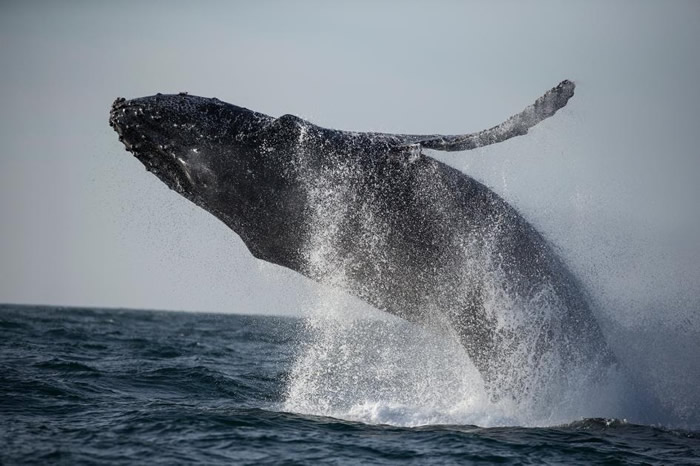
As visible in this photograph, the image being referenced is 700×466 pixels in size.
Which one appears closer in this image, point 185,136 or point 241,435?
point 241,435

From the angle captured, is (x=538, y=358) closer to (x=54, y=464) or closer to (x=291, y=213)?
(x=291, y=213)

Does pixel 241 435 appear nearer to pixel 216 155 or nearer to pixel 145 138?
pixel 216 155

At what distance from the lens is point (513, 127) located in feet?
32.5

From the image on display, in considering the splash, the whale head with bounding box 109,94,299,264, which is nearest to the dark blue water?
the splash

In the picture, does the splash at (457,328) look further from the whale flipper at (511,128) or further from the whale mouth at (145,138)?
the whale mouth at (145,138)

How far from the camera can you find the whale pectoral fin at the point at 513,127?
9.81 m

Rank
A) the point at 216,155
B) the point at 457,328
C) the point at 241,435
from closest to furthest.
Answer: the point at 241,435
the point at 216,155
the point at 457,328

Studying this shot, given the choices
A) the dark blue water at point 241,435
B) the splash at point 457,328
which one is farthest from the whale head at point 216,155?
the dark blue water at point 241,435

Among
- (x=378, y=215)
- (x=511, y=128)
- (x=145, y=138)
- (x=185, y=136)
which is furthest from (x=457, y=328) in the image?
(x=145, y=138)

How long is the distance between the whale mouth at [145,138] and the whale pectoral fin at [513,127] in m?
2.78

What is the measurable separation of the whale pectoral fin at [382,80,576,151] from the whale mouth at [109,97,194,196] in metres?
2.78

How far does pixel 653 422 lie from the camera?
11219 millimetres

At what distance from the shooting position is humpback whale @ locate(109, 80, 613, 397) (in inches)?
401

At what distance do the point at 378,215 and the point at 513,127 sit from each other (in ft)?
6.25
